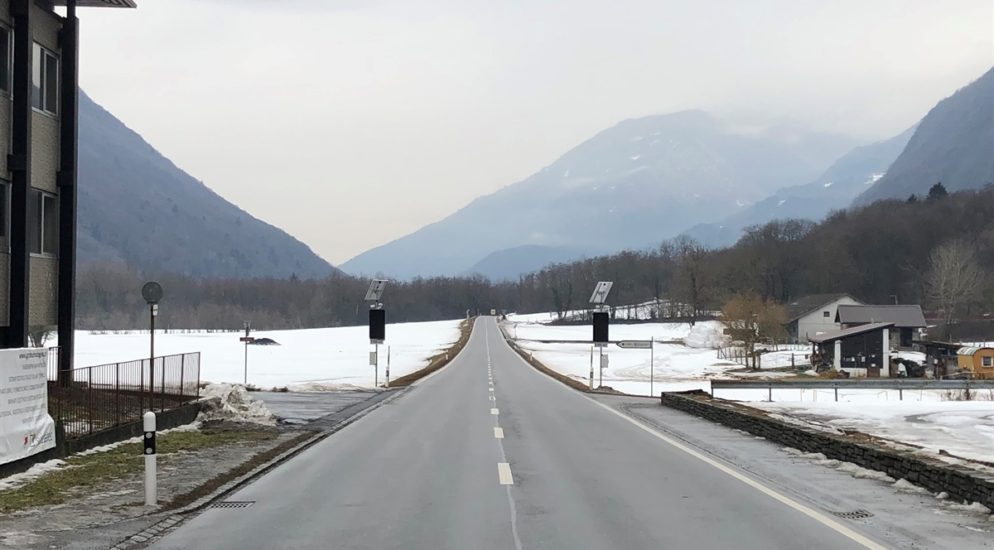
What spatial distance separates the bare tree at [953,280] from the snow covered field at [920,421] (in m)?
81.7

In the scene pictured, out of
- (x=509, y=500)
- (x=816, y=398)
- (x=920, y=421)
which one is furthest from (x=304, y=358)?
(x=509, y=500)

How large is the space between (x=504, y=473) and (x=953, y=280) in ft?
380

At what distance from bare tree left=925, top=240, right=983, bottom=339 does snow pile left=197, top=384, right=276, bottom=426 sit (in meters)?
104

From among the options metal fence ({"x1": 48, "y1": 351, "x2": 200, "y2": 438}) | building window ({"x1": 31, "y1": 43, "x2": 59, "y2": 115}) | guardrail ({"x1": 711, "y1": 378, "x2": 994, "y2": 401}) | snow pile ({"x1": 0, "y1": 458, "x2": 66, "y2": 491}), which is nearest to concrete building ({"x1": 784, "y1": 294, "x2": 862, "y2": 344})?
guardrail ({"x1": 711, "y1": 378, "x2": 994, "y2": 401})

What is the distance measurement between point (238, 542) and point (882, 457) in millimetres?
10487

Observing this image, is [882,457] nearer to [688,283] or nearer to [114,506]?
[114,506]

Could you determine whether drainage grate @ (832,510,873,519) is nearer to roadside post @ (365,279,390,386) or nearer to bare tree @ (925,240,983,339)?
roadside post @ (365,279,390,386)

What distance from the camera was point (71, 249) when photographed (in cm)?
2570

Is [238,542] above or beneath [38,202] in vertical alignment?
beneath

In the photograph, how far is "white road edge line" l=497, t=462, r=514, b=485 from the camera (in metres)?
14.2

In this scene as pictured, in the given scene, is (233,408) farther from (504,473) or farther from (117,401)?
(504,473)

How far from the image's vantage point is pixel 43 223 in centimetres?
2494

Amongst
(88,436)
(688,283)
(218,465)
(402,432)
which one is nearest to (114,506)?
(218,465)

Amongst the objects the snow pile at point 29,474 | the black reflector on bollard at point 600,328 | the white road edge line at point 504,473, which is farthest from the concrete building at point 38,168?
the black reflector on bollard at point 600,328
